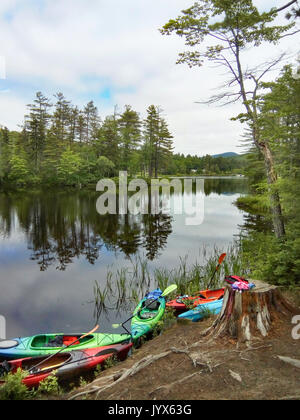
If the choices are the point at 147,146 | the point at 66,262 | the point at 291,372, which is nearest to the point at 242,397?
the point at 291,372

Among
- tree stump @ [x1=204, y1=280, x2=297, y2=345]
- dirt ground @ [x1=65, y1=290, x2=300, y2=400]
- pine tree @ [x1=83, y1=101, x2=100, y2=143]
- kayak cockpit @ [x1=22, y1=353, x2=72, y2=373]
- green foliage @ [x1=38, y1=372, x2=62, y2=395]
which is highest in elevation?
pine tree @ [x1=83, y1=101, x2=100, y2=143]

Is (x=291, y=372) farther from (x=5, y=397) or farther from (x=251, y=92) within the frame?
(x=251, y=92)

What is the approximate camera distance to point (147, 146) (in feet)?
186

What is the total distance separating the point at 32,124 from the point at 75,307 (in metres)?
50.9

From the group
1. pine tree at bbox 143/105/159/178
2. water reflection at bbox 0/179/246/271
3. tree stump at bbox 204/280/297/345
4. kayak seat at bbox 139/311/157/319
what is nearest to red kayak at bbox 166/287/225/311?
kayak seat at bbox 139/311/157/319

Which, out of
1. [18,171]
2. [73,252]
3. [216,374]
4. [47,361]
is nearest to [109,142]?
[18,171]

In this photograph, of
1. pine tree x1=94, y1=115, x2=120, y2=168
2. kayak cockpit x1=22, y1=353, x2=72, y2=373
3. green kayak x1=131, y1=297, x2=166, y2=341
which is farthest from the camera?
pine tree x1=94, y1=115, x2=120, y2=168

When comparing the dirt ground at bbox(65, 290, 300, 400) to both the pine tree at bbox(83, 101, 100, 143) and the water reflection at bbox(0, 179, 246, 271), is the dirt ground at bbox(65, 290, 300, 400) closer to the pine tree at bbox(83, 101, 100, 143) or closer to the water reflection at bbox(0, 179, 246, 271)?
the water reflection at bbox(0, 179, 246, 271)

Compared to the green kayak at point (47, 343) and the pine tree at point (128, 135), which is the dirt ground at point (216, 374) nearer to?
the green kayak at point (47, 343)

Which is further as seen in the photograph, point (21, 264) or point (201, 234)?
point (201, 234)

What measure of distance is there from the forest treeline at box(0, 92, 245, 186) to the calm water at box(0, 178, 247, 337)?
2432 cm

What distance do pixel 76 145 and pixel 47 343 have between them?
55480 mm

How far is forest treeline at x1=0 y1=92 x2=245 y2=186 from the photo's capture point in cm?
4938

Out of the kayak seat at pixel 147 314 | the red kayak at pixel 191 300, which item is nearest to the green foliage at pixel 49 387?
the kayak seat at pixel 147 314
